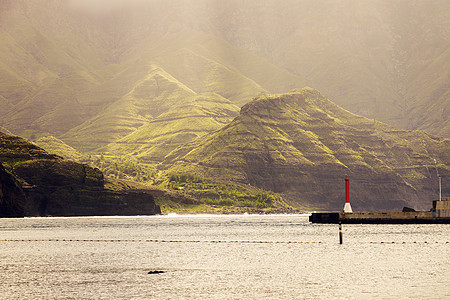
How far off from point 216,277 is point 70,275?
1630 centimetres

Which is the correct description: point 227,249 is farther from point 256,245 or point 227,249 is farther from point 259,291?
point 259,291

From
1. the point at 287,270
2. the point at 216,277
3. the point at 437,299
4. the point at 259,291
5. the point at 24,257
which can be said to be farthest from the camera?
the point at 24,257

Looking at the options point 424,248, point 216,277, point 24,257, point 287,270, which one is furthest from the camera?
point 424,248

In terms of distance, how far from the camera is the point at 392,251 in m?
102

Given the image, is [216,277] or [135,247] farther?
[135,247]

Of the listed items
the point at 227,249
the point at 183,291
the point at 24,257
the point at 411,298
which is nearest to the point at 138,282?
the point at 183,291

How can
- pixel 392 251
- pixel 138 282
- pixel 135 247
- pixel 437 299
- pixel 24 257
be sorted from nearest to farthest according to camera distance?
pixel 437 299, pixel 138 282, pixel 24 257, pixel 392 251, pixel 135 247

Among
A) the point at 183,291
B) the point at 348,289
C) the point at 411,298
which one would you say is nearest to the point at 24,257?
the point at 183,291

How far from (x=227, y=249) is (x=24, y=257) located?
3311 cm

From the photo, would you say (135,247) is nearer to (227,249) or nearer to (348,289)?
(227,249)

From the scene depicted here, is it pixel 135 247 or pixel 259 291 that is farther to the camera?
pixel 135 247

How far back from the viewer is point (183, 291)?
56.6 metres

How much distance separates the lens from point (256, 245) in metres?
118

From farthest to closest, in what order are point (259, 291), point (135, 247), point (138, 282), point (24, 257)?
point (135, 247), point (24, 257), point (138, 282), point (259, 291)
